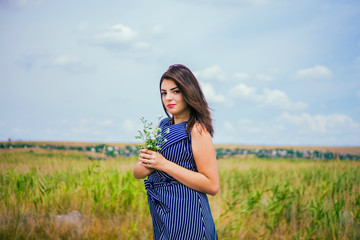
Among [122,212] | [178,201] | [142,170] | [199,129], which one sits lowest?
[122,212]

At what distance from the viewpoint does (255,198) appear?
3.95 metres

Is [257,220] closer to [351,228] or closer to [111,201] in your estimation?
[351,228]

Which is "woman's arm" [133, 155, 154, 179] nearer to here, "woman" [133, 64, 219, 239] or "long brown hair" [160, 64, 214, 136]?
"woman" [133, 64, 219, 239]

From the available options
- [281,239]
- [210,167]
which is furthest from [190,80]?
[281,239]

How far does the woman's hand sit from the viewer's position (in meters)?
2.13

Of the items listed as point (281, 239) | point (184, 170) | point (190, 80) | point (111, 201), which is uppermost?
point (190, 80)

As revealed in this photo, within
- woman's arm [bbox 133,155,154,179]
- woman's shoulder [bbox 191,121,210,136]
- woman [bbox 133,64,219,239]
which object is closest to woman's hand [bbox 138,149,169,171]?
woman [bbox 133,64,219,239]

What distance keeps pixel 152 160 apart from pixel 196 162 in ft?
0.99

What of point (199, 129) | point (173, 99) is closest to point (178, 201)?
point (199, 129)

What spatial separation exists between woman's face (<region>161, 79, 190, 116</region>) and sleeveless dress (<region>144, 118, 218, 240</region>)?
0.12 m

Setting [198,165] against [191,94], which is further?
[191,94]

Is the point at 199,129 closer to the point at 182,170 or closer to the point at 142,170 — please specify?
the point at 182,170

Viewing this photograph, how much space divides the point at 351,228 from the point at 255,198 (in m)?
1.37

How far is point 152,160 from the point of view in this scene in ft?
6.97
